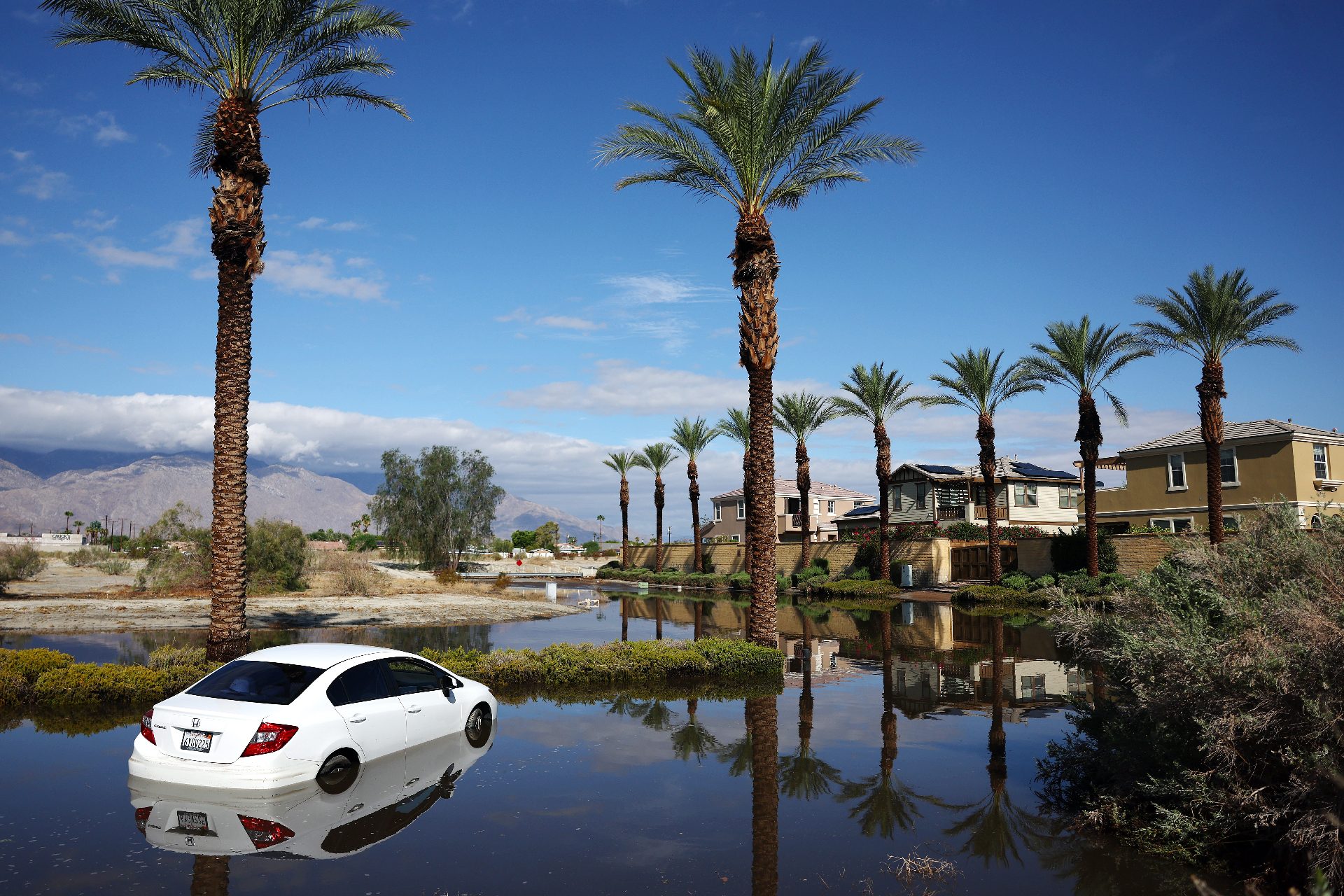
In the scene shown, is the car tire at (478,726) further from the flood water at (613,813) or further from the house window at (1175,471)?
the house window at (1175,471)

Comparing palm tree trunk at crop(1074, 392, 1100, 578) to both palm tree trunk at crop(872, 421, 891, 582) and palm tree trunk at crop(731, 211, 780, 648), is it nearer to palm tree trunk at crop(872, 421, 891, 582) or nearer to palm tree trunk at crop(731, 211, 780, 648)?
palm tree trunk at crop(872, 421, 891, 582)

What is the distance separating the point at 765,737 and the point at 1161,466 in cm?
4343

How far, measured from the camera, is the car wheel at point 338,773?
8.43m

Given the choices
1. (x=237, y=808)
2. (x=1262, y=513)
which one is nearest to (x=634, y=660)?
(x=237, y=808)

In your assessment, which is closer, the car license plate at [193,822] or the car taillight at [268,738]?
the car license plate at [193,822]

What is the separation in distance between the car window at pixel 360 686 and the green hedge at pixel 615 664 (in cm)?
547

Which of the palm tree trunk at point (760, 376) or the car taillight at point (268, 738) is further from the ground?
the palm tree trunk at point (760, 376)

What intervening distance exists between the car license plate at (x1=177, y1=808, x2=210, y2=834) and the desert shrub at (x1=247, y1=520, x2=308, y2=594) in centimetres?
3072

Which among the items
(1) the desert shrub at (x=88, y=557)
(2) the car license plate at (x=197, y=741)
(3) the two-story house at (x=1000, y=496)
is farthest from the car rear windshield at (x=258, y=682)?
(1) the desert shrub at (x=88, y=557)

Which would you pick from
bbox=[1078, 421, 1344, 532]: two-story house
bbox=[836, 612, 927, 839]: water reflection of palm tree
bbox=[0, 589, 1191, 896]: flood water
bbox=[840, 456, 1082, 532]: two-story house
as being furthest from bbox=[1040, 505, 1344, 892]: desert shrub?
bbox=[840, 456, 1082, 532]: two-story house

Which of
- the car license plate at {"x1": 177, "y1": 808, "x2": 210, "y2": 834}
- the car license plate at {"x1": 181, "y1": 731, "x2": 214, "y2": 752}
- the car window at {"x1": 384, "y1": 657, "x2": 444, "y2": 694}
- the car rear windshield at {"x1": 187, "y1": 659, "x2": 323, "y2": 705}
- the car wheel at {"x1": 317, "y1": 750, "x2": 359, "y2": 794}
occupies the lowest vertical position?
the car license plate at {"x1": 177, "y1": 808, "x2": 210, "y2": 834}

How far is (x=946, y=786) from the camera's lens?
940cm

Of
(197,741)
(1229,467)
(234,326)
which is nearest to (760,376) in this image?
(234,326)

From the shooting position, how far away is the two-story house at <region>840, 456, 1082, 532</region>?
58031 mm
